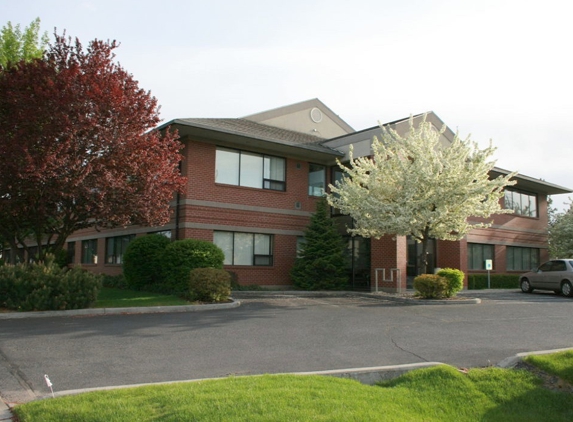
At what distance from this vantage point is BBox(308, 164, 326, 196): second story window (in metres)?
24.2

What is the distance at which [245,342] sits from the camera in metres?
9.70

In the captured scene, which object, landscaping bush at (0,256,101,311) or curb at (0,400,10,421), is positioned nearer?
curb at (0,400,10,421)

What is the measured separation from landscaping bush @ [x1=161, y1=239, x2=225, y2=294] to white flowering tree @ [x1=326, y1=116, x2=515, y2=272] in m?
5.23

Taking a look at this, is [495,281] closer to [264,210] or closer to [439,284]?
[439,284]

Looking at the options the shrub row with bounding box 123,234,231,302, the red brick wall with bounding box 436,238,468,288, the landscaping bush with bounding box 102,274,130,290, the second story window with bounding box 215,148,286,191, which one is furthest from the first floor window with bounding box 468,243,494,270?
the landscaping bush with bounding box 102,274,130,290

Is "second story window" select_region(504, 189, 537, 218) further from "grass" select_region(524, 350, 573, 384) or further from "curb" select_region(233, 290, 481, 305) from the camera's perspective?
"grass" select_region(524, 350, 573, 384)

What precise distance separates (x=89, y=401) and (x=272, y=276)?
54.8 feet

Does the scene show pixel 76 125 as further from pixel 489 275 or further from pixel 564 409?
pixel 489 275

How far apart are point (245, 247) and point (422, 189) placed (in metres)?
7.55

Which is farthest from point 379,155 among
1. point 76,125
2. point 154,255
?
point 76,125

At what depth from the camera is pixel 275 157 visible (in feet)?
75.3

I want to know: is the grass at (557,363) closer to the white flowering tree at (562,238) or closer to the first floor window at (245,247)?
the first floor window at (245,247)

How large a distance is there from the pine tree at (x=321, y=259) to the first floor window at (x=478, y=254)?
810 cm

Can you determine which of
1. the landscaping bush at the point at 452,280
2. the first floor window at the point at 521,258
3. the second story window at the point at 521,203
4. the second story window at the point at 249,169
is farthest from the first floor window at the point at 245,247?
the first floor window at the point at 521,258
